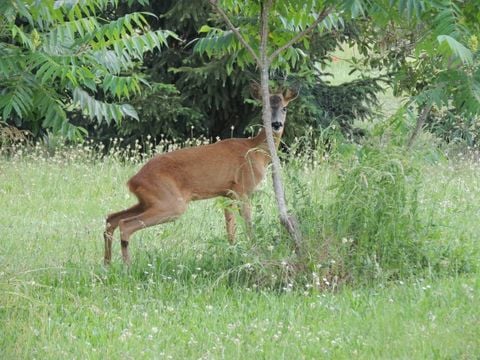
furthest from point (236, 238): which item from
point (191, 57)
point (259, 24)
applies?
point (191, 57)

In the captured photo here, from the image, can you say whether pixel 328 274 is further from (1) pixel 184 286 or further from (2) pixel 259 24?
(2) pixel 259 24

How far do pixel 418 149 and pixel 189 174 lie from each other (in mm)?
2129

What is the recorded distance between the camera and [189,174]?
9969 millimetres

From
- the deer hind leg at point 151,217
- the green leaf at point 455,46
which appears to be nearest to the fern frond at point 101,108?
the deer hind leg at point 151,217

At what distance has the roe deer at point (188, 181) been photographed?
31.6 feet

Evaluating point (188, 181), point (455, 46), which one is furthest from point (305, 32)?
point (188, 181)

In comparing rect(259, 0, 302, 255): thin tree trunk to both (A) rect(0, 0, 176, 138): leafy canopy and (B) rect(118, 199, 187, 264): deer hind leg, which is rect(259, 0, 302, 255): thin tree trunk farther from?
(B) rect(118, 199, 187, 264): deer hind leg

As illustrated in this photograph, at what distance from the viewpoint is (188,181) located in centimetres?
996

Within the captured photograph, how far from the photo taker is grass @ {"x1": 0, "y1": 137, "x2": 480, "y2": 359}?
668 centimetres

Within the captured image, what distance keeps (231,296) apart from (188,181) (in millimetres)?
2246

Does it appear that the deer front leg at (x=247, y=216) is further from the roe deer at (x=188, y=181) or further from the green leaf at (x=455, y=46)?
the green leaf at (x=455, y=46)

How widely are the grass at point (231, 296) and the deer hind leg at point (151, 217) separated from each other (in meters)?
0.17

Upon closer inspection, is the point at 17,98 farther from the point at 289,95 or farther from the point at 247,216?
the point at 289,95

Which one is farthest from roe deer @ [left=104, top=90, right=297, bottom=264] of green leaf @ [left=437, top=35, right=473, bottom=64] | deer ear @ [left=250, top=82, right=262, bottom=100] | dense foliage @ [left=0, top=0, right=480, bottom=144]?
green leaf @ [left=437, top=35, right=473, bottom=64]
